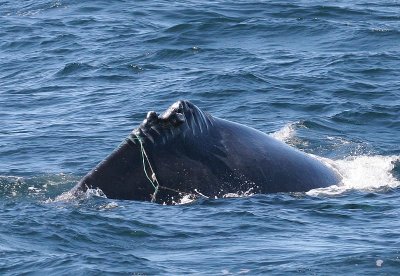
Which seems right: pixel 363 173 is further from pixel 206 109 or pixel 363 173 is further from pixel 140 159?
pixel 206 109

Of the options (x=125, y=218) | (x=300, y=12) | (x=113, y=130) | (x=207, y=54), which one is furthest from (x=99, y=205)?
(x=300, y=12)

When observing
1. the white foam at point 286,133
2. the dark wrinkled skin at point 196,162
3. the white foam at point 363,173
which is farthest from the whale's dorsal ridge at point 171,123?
the white foam at point 286,133

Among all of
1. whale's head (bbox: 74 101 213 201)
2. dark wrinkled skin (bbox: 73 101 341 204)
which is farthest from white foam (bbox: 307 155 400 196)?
whale's head (bbox: 74 101 213 201)

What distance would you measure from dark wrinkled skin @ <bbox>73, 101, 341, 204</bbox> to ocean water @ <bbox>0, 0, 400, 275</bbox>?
0.16 m

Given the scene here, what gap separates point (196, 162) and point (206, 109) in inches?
336

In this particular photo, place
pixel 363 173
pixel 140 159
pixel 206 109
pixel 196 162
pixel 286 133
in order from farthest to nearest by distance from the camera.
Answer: pixel 206 109 < pixel 286 133 < pixel 363 173 < pixel 196 162 < pixel 140 159

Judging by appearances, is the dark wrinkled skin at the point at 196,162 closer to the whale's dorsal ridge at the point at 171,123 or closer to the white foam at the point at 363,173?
the whale's dorsal ridge at the point at 171,123

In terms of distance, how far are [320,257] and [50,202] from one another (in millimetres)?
3798

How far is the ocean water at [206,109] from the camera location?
506 inches

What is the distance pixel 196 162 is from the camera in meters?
14.2

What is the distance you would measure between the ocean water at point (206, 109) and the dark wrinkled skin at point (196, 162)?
0.16 m

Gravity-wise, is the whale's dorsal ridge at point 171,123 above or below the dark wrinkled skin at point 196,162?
above

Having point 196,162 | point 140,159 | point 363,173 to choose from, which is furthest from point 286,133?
point 140,159

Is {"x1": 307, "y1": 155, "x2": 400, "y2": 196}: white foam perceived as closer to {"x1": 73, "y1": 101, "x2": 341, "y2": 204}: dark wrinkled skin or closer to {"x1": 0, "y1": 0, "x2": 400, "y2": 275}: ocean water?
{"x1": 0, "y1": 0, "x2": 400, "y2": 275}: ocean water
